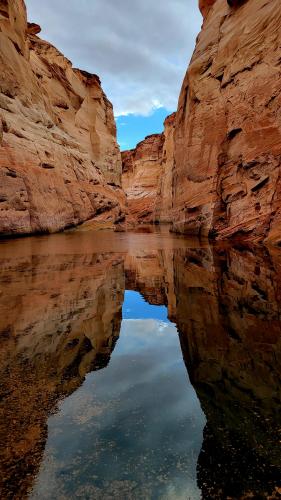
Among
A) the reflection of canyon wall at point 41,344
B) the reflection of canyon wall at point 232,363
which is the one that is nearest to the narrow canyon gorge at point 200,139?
the reflection of canyon wall at point 232,363

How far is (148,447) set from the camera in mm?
1570

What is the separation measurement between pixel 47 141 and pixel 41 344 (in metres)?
17.0

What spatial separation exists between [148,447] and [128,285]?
407 cm

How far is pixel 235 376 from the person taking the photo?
2.32 meters

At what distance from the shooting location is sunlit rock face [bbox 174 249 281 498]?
138 centimetres

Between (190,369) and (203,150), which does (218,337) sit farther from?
(203,150)

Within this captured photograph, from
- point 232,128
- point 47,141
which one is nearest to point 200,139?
point 232,128

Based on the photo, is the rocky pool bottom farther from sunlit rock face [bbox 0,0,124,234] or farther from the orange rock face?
the orange rock face

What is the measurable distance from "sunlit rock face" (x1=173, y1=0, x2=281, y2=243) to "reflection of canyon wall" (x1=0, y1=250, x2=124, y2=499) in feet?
28.7

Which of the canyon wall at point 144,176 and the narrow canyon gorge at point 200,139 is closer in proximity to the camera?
the narrow canyon gorge at point 200,139

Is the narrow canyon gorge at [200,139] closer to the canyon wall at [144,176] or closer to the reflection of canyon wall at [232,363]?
the reflection of canyon wall at [232,363]

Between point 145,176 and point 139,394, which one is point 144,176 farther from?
point 139,394

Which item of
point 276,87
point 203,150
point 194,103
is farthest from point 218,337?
point 194,103

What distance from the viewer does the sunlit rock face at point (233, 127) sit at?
12.4 m
